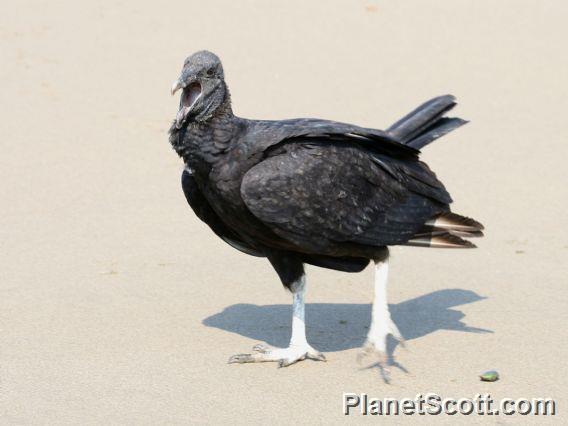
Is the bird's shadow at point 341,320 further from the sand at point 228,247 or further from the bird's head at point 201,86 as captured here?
the bird's head at point 201,86

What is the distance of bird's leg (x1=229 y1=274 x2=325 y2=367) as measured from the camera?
604 centimetres

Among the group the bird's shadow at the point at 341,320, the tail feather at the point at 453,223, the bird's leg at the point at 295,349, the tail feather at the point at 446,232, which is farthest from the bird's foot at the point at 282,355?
the tail feather at the point at 453,223

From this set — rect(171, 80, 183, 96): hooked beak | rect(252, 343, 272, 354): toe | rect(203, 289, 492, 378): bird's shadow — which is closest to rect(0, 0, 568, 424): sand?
rect(203, 289, 492, 378): bird's shadow

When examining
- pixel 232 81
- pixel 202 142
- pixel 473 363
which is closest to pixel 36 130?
pixel 232 81

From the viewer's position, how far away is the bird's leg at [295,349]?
6.04 m

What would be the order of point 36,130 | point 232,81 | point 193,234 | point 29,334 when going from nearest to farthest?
point 29,334 → point 193,234 → point 36,130 → point 232,81

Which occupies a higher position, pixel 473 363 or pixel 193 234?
pixel 193 234

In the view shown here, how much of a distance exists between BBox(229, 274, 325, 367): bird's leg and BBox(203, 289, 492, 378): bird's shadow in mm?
233

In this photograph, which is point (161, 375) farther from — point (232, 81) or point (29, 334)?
point (232, 81)

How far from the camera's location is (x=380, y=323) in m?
6.10

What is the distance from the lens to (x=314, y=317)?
270 inches

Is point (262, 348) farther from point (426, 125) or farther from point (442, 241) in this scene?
point (426, 125)

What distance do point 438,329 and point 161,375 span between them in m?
1.74

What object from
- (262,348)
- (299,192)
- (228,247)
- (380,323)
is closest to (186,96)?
(299,192)
